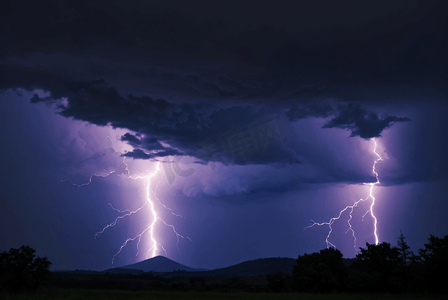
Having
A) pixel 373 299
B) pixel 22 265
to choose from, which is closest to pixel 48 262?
pixel 22 265

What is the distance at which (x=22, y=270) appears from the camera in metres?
36.6

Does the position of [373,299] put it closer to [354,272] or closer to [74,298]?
[354,272]

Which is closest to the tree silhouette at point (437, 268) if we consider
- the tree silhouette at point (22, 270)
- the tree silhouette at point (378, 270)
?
the tree silhouette at point (378, 270)

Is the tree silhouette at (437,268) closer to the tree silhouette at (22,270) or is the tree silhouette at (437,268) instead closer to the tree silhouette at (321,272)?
the tree silhouette at (321,272)

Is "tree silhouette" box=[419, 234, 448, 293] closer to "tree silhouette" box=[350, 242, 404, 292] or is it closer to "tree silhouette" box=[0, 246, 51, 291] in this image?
"tree silhouette" box=[350, 242, 404, 292]

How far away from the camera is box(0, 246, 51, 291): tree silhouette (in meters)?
35.6

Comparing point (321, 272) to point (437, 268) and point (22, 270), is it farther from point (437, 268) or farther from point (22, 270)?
point (22, 270)

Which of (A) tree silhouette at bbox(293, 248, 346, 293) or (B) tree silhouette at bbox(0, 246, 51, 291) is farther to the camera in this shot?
(A) tree silhouette at bbox(293, 248, 346, 293)

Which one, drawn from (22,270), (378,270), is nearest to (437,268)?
(378,270)

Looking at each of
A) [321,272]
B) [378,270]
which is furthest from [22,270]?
[378,270]

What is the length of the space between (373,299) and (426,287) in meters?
9.08

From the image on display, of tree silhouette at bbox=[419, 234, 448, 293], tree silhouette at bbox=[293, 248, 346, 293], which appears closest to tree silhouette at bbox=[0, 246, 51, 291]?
tree silhouette at bbox=[293, 248, 346, 293]

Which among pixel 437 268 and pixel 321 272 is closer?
pixel 437 268

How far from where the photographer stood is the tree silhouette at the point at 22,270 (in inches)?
1403
